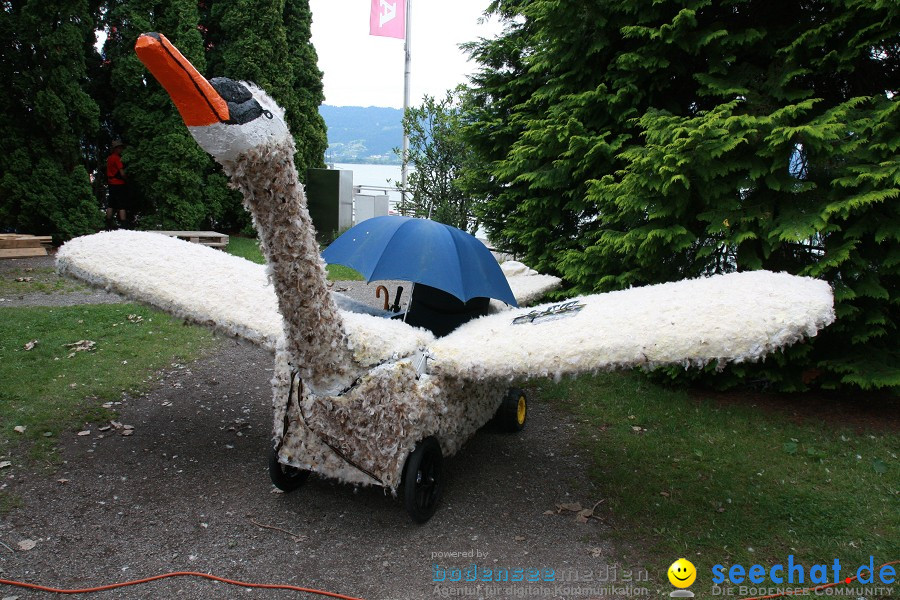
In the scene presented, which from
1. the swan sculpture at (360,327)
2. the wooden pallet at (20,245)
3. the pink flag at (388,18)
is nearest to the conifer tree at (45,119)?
the wooden pallet at (20,245)

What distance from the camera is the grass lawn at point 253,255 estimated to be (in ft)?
35.2

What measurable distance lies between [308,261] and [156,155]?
976cm

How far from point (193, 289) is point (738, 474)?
3.84 meters

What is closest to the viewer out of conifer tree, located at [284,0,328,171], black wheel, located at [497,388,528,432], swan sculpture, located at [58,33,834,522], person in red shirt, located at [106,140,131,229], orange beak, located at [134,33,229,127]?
orange beak, located at [134,33,229,127]

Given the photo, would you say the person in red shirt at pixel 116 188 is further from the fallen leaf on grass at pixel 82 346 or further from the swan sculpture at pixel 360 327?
the swan sculpture at pixel 360 327

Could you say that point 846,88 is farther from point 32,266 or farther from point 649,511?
point 32,266

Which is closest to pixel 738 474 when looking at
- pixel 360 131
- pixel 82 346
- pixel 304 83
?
pixel 82 346

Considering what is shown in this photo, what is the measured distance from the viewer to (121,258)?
3754mm

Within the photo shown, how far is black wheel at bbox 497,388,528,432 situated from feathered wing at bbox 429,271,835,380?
4.58 feet

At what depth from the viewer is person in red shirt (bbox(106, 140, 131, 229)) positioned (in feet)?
35.0

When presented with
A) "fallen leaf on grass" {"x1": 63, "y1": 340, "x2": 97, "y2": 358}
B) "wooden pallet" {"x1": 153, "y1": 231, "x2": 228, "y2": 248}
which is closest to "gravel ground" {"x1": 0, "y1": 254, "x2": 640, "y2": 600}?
"fallen leaf on grass" {"x1": 63, "y1": 340, "x2": 97, "y2": 358}

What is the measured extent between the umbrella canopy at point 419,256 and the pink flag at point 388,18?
12699 millimetres

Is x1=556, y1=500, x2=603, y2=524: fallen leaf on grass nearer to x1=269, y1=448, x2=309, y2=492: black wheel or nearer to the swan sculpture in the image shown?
the swan sculpture

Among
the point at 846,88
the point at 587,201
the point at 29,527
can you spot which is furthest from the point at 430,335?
the point at 846,88
